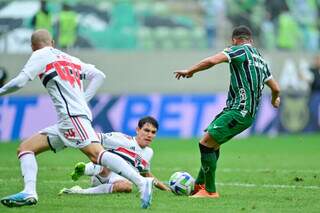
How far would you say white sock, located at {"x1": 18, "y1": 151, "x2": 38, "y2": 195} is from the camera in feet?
32.4

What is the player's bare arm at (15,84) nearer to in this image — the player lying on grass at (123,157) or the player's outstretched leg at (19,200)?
the player's outstretched leg at (19,200)

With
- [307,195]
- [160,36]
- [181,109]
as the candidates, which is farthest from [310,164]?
[160,36]

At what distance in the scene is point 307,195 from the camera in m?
11.2

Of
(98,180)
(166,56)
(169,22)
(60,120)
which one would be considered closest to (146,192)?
(60,120)

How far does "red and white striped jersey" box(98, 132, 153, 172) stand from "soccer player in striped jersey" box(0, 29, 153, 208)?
54.2 inches

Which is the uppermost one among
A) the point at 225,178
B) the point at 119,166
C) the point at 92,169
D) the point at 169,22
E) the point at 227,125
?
the point at 169,22

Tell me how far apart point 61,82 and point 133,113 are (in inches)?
489

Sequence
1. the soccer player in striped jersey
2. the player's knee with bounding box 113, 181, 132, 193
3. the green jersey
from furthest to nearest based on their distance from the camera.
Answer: the player's knee with bounding box 113, 181, 132, 193
the green jersey
the soccer player in striped jersey

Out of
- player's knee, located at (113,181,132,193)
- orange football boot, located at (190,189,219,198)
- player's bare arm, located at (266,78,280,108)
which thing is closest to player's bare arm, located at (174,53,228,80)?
player's bare arm, located at (266,78,280,108)

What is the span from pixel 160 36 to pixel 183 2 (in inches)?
59.3

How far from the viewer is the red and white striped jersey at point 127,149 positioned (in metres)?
11.4

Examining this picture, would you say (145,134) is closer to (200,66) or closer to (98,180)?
(98,180)

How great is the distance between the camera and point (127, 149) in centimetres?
1146

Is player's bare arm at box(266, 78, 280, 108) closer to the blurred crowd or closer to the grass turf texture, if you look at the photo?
the grass turf texture
